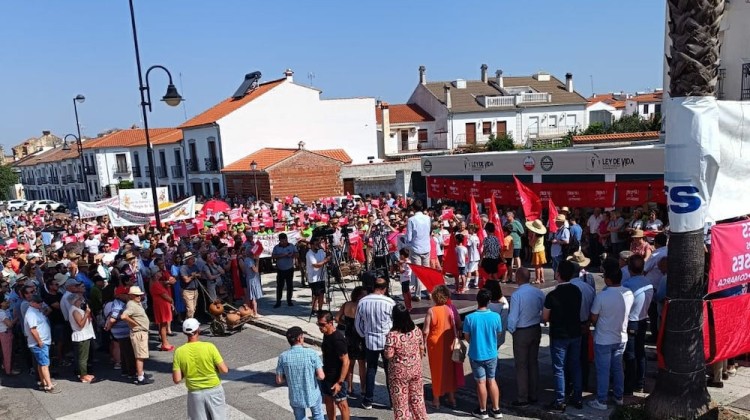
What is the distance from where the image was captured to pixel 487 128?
50.6 metres

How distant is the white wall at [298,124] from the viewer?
1523 inches

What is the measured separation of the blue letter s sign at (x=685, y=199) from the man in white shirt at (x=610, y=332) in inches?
39.2

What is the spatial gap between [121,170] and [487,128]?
109 feet

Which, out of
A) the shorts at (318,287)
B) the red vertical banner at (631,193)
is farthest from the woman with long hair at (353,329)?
the red vertical banner at (631,193)

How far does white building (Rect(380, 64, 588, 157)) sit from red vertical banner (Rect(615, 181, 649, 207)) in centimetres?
3367

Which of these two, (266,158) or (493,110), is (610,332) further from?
(493,110)

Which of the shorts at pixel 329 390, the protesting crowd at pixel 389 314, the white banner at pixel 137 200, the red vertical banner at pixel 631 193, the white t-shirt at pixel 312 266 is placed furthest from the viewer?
the white banner at pixel 137 200

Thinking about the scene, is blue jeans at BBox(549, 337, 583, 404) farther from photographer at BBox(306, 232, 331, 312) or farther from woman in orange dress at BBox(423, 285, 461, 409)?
photographer at BBox(306, 232, 331, 312)

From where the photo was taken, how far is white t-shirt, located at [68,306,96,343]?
8.59 m

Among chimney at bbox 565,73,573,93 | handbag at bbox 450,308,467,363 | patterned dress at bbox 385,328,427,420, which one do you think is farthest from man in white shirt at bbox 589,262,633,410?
chimney at bbox 565,73,573,93

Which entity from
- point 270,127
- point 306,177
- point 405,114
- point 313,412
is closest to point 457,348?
point 313,412

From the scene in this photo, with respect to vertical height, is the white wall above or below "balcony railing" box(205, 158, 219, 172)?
above

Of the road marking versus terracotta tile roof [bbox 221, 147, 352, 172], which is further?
terracotta tile roof [bbox 221, 147, 352, 172]

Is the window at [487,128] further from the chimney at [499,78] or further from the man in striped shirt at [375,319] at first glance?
the man in striped shirt at [375,319]
